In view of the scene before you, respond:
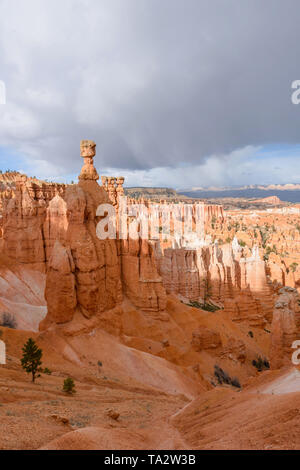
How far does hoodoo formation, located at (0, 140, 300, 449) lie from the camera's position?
8047 millimetres

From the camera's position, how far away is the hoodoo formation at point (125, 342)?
805 cm

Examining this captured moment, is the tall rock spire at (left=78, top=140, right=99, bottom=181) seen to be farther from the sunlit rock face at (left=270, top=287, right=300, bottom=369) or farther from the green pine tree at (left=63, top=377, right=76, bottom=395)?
the sunlit rock face at (left=270, top=287, right=300, bottom=369)

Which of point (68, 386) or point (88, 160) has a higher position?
point (88, 160)

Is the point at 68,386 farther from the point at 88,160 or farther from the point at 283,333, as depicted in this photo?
the point at 88,160

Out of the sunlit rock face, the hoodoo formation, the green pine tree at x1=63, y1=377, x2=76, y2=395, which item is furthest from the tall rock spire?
the sunlit rock face

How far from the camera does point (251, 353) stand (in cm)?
2953

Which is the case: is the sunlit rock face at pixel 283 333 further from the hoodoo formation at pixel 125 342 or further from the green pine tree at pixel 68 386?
the green pine tree at pixel 68 386

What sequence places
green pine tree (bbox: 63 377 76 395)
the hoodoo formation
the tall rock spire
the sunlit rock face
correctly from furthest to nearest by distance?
1. the tall rock spire
2. the sunlit rock face
3. green pine tree (bbox: 63 377 76 395)
4. the hoodoo formation

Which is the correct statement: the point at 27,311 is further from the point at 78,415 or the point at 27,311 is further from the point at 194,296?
the point at 194,296

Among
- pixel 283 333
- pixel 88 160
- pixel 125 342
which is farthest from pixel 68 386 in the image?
pixel 88 160

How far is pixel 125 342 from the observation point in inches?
872

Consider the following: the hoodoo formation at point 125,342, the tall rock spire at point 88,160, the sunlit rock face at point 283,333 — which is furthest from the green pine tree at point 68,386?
the tall rock spire at point 88,160

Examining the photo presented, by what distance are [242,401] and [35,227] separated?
34.0m
